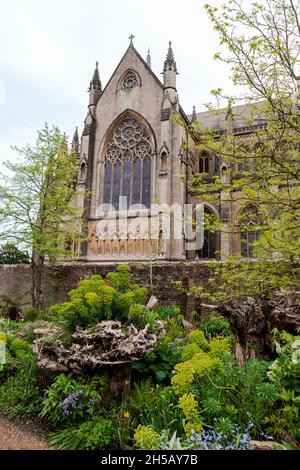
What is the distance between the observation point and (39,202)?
47.5 feet

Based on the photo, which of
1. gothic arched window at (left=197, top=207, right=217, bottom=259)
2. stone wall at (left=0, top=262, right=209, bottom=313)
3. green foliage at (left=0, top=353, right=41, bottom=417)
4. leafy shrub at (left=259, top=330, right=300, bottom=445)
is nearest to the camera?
leafy shrub at (left=259, top=330, right=300, bottom=445)

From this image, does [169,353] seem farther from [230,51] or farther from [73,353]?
[230,51]

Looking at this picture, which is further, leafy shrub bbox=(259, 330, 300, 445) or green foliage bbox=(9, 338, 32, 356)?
green foliage bbox=(9, 338, 32, 356)

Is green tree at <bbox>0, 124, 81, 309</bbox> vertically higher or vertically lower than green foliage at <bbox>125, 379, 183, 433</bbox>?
higher

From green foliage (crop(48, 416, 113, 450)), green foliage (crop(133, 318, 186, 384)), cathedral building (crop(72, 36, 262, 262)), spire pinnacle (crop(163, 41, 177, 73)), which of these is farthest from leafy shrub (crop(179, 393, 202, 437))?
spire pinnacle (crop(163, 41, 177, 73))

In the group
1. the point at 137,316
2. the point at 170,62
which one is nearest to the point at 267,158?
the point at 137,316

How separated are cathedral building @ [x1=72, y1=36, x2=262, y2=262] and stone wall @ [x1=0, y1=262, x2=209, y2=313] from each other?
628cm

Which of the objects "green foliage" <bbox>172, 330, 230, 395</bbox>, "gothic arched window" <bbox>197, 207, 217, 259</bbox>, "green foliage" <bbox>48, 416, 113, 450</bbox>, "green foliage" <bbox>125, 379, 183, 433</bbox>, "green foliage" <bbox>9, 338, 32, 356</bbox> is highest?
"gothic arched window" <bbox>197, 207, 217, 259</bbox>

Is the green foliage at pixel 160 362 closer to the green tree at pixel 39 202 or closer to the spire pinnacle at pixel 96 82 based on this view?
the green tree at pixel 39 202

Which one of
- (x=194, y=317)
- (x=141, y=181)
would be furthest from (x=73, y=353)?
(x=141, y=181)

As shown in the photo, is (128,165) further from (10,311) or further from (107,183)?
(10,311)

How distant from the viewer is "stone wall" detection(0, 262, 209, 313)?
11875 mm

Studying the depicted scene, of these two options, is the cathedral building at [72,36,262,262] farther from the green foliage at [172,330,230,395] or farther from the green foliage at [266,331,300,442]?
the green foliage at [266,331,300,442]

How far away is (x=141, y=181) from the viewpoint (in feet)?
76.1
